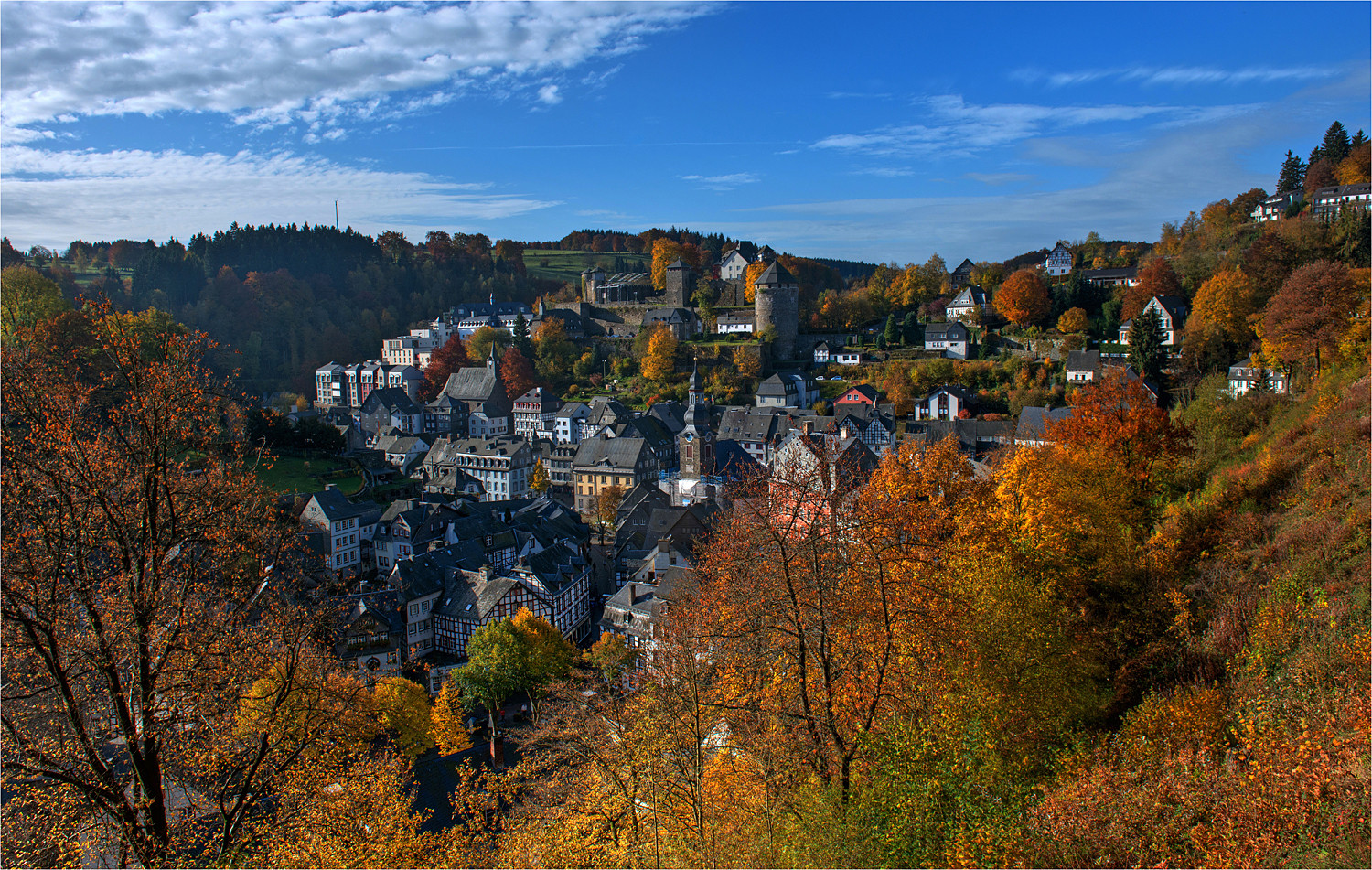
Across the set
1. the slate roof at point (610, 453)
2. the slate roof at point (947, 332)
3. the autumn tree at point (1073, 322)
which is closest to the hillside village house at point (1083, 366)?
the autumn tree at point (1073, 322)

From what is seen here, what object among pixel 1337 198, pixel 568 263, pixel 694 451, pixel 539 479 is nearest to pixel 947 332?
pixel 694 451

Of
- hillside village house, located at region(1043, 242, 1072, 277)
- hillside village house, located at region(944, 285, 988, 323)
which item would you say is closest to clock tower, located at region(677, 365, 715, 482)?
hillside village house, located at region(944, 285, 988, 323)

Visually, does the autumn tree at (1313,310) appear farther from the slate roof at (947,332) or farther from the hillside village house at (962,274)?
the hillside village house at (962,274)

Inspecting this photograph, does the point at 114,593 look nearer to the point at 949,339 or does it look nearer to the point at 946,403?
the point at 946,403

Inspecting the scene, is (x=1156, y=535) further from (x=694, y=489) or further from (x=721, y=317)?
(x=721, y=317)

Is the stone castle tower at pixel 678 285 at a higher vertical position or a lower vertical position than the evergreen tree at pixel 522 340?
higher

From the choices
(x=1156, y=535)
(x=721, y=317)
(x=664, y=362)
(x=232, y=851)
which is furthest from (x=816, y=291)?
(x=232, y=851)
